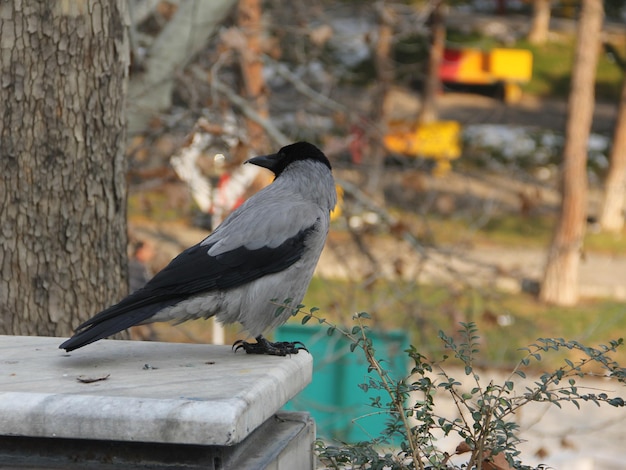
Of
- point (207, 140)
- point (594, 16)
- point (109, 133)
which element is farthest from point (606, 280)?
point (109, 133)

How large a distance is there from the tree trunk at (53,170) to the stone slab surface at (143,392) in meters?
0.83

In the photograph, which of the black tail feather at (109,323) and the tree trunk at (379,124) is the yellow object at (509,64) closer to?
the tree trunk at (379,124)

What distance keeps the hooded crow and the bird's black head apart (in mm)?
214

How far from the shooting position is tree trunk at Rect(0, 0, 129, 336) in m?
4.06

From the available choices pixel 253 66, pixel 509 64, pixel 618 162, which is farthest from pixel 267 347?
pixel 509 64

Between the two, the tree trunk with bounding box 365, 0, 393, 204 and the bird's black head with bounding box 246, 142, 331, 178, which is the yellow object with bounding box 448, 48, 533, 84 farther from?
the bird's black head with bounding box 246, 142, 331, 178

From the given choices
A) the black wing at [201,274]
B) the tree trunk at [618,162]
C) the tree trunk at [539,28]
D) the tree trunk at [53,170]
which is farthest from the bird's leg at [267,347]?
the tree trunk at [539,28]

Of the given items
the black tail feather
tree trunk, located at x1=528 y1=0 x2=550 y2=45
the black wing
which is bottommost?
the black tail feather

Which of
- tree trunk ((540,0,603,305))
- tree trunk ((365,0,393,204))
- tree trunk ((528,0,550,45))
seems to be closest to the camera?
tree trunk ((365,0,393,204))

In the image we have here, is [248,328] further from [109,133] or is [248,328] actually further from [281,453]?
[109,133]

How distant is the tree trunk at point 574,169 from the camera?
13.6 m

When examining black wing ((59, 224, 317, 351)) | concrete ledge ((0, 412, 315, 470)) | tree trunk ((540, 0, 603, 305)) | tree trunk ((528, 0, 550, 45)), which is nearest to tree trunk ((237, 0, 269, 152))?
black wing ((59, 224, 317, 351))

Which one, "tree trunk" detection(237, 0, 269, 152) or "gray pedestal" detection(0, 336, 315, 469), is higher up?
"tree trunk" detection(237, 0, 269, 152)

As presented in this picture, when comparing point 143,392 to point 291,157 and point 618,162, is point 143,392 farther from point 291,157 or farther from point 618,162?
point 618,162
